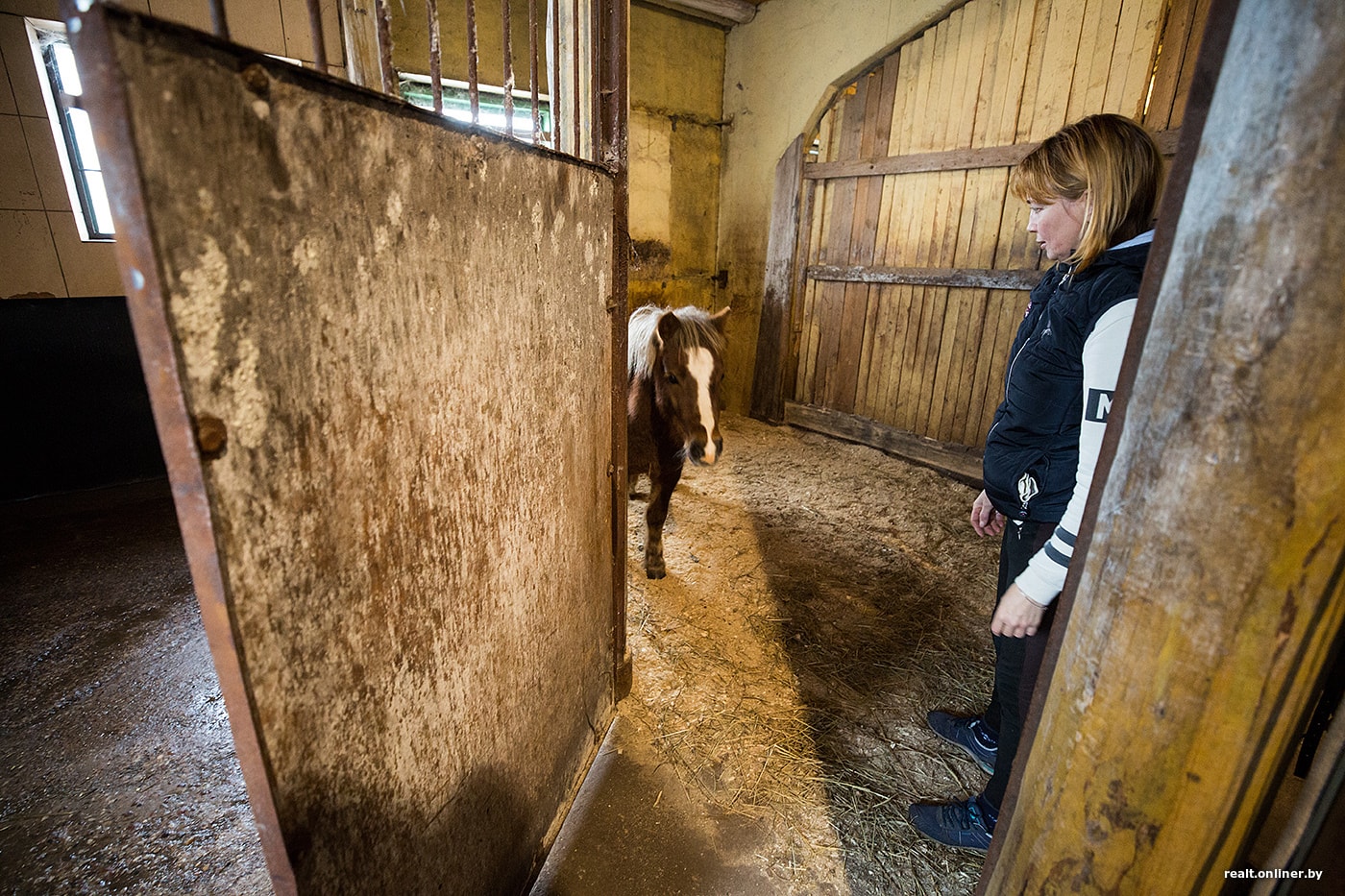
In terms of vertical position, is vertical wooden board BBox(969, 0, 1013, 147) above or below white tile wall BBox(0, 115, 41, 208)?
above

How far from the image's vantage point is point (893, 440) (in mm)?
5004

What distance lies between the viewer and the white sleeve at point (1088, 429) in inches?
41.3

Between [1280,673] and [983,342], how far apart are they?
429cm

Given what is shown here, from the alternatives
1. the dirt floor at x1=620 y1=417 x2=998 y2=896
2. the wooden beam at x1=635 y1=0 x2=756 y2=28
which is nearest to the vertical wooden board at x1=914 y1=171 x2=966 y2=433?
the dirt floor at x1=620 y1=417 x2=998 y2=896

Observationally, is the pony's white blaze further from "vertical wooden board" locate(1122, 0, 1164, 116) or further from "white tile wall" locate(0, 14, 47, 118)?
"white tile wall" locate(0, 14, 47, 118)

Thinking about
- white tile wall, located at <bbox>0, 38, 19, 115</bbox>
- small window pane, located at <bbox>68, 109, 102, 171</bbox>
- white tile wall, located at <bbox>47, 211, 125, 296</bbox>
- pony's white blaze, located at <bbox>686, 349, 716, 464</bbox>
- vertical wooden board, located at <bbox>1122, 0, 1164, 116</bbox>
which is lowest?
pony's white blaze, located at <bbox>686, 349, 716, 464</bbox>

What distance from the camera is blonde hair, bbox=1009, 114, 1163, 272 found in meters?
1.17

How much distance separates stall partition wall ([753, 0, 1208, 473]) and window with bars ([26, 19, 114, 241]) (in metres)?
5.36

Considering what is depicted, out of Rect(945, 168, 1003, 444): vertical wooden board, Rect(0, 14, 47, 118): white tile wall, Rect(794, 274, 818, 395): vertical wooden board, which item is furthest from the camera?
Rect(794, 274, 818, 395): vertical wooden board

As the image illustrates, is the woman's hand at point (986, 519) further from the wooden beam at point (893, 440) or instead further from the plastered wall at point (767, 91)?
the plastered wall at point (767, 91)

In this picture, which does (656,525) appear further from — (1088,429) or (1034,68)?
(1034,68)

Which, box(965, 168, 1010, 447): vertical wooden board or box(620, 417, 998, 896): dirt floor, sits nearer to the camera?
box(620, 417, 998, 896): dirt floor

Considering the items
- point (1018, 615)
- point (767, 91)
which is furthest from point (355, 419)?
point (767, 91)

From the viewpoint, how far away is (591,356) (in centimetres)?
156
